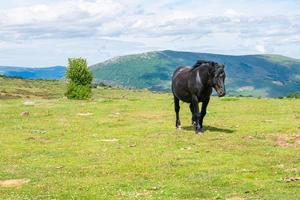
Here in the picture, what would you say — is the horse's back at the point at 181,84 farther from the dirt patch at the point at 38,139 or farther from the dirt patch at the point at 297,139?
the dirt patch at the point at 38,139

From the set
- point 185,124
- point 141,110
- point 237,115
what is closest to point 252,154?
point 185,124

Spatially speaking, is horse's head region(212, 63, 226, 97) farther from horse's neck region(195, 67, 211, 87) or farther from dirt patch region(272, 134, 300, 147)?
dirt patch region(272, 134, 300, 147)

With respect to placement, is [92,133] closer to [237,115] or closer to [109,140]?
[109,140]

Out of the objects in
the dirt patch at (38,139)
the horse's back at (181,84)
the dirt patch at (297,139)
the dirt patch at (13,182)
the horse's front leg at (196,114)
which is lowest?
the dirt patch at (13,182)

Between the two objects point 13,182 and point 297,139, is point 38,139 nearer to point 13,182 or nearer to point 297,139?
point 13,182

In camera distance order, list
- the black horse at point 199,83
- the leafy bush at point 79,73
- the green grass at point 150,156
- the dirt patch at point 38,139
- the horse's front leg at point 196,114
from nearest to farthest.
Result: the green grass at point 150,156 < the black horse at point 199,83 < the horse's front leg at point 196,114 < the dirt patch at point 38,139 < the leafy bush at point 79,73

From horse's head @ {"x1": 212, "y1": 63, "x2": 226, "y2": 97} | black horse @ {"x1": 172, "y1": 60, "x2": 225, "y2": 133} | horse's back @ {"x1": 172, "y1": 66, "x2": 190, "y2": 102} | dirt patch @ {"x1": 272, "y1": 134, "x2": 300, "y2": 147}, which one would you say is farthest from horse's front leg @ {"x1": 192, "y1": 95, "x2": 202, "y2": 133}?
dirt patch @ {"x1": 272, "y1": 134, "x2": 300, "y2": 147}

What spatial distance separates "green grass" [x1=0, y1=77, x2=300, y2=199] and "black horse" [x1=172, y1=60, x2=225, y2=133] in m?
1.96

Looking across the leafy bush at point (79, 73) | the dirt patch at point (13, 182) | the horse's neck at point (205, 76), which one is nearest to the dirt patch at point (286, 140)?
the horse's neck at point (205, 76)

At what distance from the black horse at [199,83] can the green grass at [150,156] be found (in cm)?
196

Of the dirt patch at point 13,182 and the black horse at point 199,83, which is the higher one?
the black horse at point 199,83

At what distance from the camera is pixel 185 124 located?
124 ft

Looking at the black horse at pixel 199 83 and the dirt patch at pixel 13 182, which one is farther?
the black horse at pixel 199 83

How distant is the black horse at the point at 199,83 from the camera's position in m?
29.8
